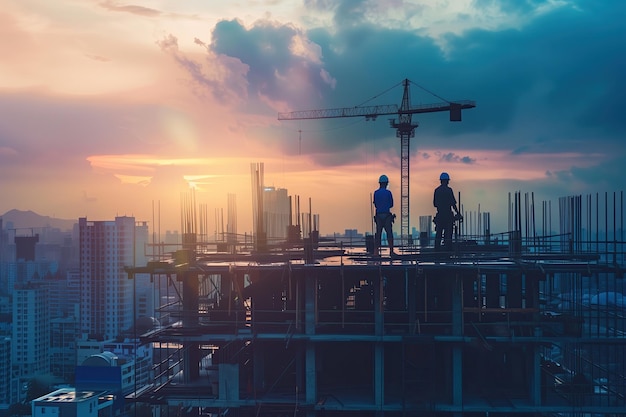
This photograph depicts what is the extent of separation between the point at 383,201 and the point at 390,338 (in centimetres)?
388

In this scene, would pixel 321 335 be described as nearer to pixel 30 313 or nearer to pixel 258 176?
pixel 258 176

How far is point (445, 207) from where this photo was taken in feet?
61.3

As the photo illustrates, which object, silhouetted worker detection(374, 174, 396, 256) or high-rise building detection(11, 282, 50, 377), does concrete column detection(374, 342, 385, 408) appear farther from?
high-rise building detection(11, 282, 50, 377)

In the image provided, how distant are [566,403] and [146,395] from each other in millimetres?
11284

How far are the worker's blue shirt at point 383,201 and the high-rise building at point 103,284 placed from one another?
91793 millimetres

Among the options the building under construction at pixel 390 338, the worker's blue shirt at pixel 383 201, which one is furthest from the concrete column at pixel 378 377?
the worker's blue shirt at pixel 383 201

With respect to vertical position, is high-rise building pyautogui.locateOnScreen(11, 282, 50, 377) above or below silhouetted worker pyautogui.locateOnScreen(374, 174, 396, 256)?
below

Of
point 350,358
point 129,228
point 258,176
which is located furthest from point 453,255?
point 129,228

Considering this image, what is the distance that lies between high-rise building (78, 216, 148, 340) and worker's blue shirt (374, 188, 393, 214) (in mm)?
91793

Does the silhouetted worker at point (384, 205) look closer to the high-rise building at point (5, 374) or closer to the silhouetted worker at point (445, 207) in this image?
the silhouetted worker at point (445, 207)

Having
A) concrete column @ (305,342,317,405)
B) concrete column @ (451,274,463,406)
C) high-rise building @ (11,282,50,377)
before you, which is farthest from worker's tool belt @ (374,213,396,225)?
high-rise building @ (11,282,50,377)

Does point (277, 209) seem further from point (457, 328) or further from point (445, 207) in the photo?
point (457, 328)

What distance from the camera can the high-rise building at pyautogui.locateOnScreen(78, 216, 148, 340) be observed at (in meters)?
106

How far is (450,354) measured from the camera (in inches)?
698
